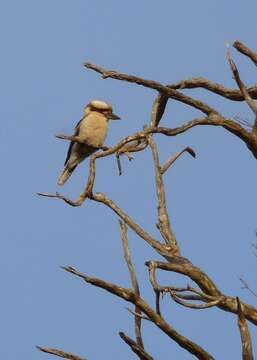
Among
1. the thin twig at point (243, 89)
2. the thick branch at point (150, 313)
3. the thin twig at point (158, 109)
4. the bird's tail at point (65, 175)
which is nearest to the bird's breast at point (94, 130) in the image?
the bird's tail at point (65, 175)

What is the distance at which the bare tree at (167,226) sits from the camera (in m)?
8.55

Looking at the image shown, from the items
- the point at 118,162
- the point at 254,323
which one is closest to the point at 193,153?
the point at 118,162

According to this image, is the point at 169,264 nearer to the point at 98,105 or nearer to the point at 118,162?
the point at 118,162

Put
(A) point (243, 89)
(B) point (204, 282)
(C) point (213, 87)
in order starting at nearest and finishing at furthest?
(B) point (204, 282), (A) point (243, 89), (C) point (213, 87)

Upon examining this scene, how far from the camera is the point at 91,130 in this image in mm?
14117

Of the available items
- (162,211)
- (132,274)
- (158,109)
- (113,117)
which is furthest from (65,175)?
(132,274)

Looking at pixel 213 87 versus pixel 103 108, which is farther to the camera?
pixel 103 108

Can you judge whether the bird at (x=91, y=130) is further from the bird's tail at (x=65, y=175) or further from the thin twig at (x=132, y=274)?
the thin twig at (x=132, y=274)

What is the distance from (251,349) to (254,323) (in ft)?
3.80

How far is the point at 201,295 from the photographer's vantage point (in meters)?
8.79

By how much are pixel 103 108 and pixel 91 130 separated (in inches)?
14.9

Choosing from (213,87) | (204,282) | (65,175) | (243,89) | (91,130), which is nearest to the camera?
(204,282)

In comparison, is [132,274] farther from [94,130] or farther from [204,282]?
[94,130]

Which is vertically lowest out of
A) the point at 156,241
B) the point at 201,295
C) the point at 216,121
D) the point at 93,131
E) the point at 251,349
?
the point at 251,349
